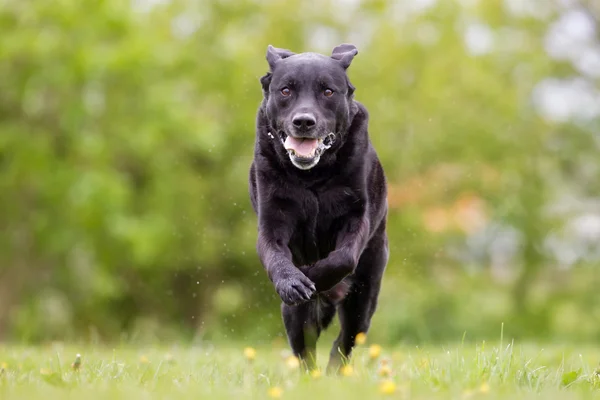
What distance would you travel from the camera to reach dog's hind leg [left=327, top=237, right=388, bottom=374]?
5355 millimetres

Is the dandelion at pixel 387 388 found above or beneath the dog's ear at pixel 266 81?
beneath

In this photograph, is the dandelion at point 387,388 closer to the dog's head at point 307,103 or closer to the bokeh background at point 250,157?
the dog's head at point 307,103

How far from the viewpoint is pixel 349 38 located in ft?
64.1

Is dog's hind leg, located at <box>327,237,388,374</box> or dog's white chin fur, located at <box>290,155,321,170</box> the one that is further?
dog's hind leg, located at <box>327,237,388,374</box>

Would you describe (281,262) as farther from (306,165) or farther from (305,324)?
(305,324)

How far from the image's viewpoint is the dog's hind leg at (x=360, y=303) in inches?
211

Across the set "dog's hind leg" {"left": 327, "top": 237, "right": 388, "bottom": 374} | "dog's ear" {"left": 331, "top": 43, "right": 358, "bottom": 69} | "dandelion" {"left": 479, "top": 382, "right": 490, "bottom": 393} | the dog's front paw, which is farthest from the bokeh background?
"dandelion" {"left": 479, "top": 382, "right": 490, "bottom": 393}

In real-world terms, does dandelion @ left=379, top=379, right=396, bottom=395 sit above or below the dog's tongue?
below

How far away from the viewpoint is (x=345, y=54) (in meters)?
5.02

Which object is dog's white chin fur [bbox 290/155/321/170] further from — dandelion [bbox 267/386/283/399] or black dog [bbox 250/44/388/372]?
dandelion [bbox 267/386/283/399]

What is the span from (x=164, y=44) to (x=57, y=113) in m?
2.94

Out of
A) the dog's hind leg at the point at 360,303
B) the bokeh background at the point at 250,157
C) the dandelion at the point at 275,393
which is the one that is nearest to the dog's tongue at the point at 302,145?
the dog's hind leg at the point at 360,303

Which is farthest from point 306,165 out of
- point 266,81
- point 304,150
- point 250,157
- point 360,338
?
point 250,157

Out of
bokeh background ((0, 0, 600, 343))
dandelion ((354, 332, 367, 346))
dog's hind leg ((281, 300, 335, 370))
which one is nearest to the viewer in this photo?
dandelion ((354, 332, 367, 346))
